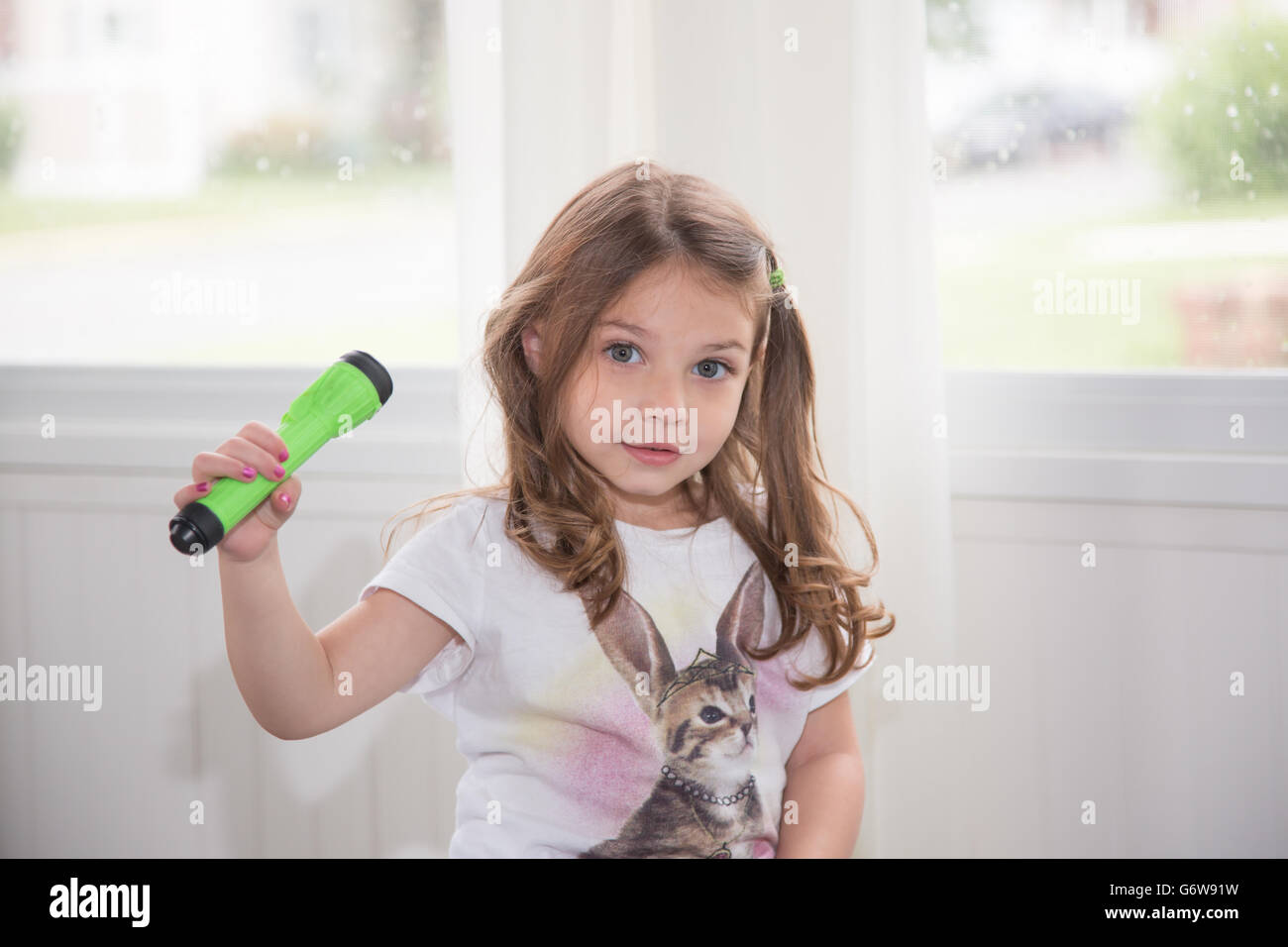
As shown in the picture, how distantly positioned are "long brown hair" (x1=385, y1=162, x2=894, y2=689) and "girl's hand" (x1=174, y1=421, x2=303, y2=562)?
209 millimetres

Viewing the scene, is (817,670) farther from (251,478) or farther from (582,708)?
(251,478)

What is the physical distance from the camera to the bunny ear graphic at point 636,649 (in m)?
0.91

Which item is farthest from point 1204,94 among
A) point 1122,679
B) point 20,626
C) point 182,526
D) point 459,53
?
point 20,626

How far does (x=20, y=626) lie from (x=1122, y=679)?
1333 mm

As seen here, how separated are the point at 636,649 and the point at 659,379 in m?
0.21

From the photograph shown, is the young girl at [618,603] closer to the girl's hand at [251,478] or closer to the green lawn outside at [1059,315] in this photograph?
the girl's hand at [251,478]

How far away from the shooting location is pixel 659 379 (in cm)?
87

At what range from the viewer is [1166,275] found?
4.29 feet

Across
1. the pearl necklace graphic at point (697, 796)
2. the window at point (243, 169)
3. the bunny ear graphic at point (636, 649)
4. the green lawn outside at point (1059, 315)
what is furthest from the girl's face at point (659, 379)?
the window at point (243, 169)

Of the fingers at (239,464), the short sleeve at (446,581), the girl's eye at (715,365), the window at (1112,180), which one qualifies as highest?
the window at (1112,180)
